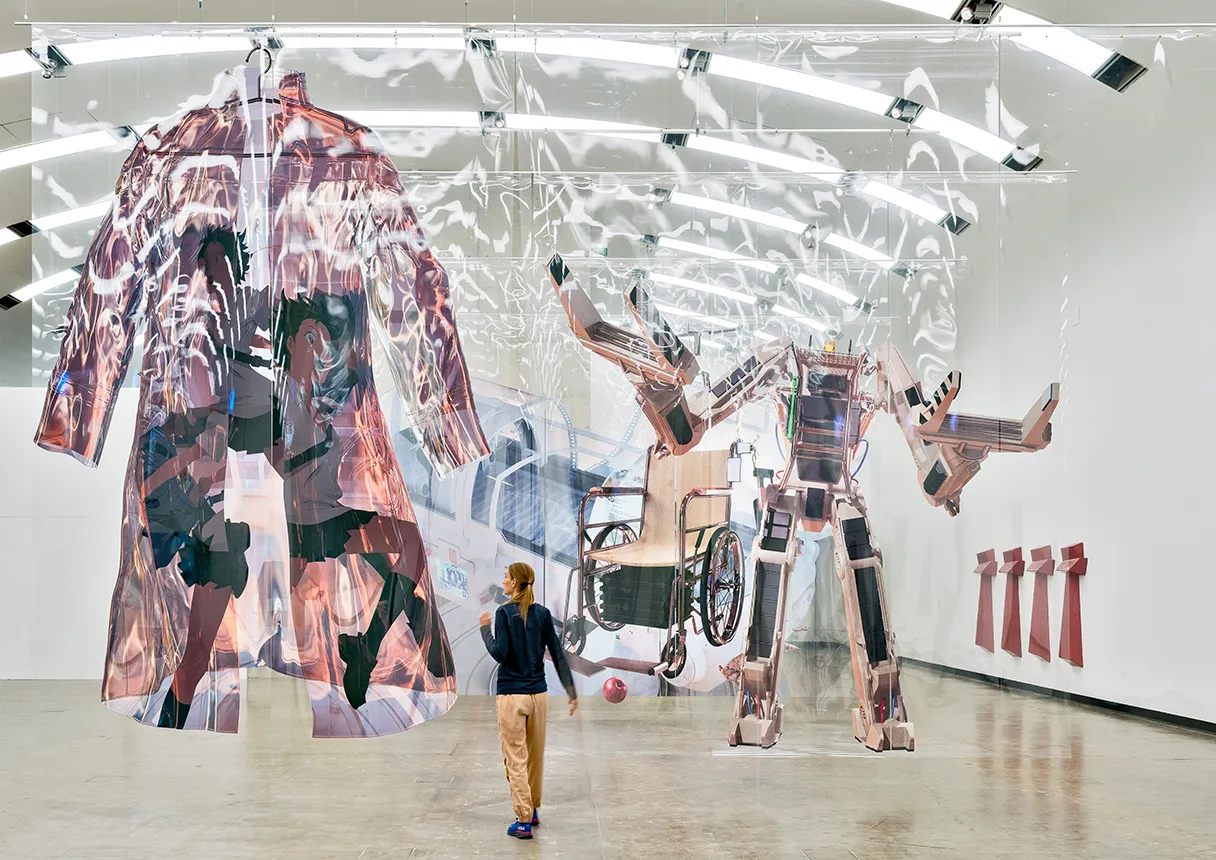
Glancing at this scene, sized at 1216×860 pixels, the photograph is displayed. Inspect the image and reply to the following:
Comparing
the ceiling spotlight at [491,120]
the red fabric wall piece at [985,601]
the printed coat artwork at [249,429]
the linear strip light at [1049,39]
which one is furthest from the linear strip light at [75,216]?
the red fabric wall piece at [985,601]

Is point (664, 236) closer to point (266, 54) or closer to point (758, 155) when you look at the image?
point (758, 155)

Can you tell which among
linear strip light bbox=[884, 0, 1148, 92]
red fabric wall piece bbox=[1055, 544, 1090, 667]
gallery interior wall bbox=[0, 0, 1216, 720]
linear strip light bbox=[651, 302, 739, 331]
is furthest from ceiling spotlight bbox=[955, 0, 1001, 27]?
red fabric wall piece bbox=[1055, 544, 1090, 667]

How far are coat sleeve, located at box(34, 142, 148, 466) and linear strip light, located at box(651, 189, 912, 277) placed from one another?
8.32 feet

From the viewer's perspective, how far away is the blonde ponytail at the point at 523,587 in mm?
4422

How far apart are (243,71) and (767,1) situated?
11.5 feet

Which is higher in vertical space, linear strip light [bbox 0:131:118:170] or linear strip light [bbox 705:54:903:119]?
linear strip light [bbox 705:54:903:119]

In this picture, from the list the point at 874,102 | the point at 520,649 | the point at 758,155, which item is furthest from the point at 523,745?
the point at 874,102

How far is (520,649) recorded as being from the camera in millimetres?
4371

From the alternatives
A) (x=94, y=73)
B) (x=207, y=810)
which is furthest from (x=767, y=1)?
(x=207, y=810)

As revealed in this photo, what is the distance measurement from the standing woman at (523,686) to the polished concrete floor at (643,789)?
0.21m

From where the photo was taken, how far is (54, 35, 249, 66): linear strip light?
496 cm

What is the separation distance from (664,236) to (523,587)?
211cm

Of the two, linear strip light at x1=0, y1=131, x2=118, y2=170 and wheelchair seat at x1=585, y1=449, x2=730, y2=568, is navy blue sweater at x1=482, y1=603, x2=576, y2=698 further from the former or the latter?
linear strip light at x1=0, y1=131, x2=118, y2=170

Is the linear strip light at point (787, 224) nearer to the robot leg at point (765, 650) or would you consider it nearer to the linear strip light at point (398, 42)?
the linear strip light at point (398, 42)
